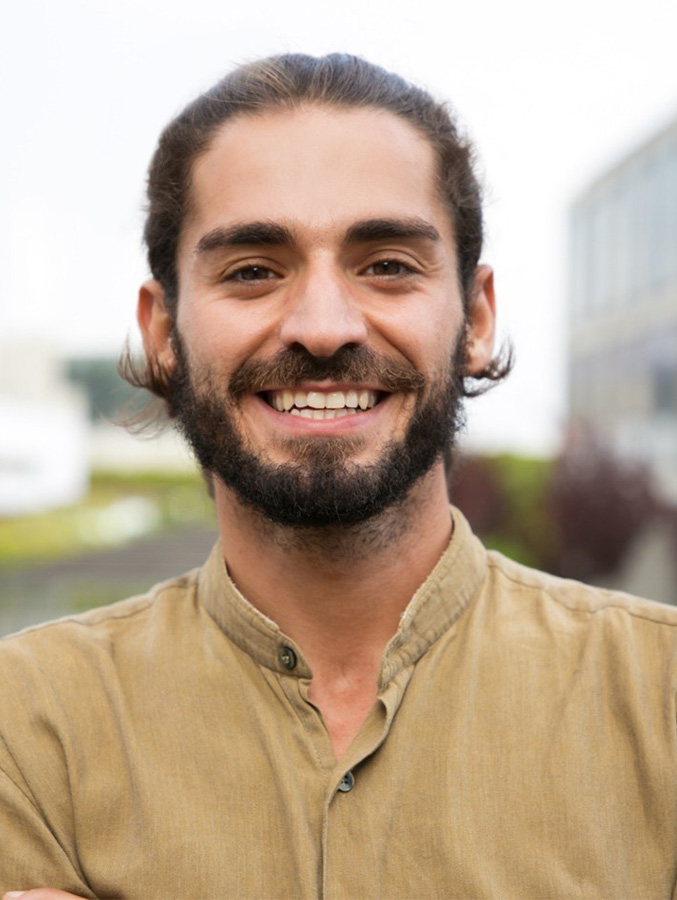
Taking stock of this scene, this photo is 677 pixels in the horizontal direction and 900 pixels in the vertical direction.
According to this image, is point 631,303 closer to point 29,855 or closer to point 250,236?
point 250,236

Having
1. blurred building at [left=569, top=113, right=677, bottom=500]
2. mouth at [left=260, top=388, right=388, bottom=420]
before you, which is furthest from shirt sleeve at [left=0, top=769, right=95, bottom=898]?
blurred building at [left=569, top=113, right=677, bottom=500]

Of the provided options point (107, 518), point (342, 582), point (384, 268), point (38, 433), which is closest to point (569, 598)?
point (342, 582)

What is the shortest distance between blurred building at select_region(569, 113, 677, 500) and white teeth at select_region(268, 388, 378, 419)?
19.3 meters

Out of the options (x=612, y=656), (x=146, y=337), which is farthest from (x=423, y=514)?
(x=146, y=337)

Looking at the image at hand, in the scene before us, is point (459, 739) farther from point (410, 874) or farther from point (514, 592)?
point (514, 592)

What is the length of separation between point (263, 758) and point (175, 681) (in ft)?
0.92

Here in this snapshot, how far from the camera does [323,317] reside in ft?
7.58

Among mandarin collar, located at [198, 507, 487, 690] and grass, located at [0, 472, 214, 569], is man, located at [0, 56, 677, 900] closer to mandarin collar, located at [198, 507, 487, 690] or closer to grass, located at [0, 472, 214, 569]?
mandarin collar, located at [198, 507, 487, 690]

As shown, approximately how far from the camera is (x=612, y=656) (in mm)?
2398

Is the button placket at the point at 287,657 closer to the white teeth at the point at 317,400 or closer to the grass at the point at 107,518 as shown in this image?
the white teeth at the point at 317,400

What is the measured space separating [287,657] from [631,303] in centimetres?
Answer: 2475

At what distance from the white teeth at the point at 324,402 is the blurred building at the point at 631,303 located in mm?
19284

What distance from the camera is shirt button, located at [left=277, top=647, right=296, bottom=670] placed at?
2434 millimetres

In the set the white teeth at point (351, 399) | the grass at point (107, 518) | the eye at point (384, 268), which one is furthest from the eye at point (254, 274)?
the grass at point (107, 518)
